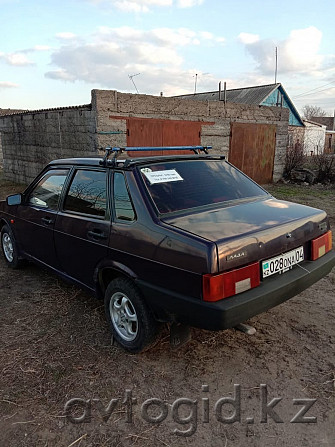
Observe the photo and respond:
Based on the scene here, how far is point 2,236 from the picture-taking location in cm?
486

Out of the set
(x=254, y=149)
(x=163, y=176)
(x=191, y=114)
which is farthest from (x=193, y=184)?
(x=254, y=149)

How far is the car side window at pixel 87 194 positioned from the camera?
3.02m

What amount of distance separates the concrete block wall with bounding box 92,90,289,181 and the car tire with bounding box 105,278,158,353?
6.22 meters

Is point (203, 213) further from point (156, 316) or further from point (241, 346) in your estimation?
point (241, 346)

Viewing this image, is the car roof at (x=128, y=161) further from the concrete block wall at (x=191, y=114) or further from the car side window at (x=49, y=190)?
the concrete block wall at (x=191, y=114)

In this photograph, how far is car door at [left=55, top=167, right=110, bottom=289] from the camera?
116 inches

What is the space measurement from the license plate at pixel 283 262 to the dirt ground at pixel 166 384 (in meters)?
0.77

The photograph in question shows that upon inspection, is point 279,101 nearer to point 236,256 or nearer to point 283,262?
point 283,262

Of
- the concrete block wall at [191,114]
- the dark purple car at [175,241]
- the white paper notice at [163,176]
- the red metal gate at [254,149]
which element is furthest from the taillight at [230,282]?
the red metal gate at [254,149]

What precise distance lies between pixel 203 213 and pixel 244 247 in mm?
525

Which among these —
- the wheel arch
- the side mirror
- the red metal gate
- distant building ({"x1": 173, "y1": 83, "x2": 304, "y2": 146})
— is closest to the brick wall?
the red metal gate

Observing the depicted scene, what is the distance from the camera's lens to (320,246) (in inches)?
116

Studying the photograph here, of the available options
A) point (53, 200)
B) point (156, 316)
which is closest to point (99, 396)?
point (156, 316)

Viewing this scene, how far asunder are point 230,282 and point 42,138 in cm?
1031
